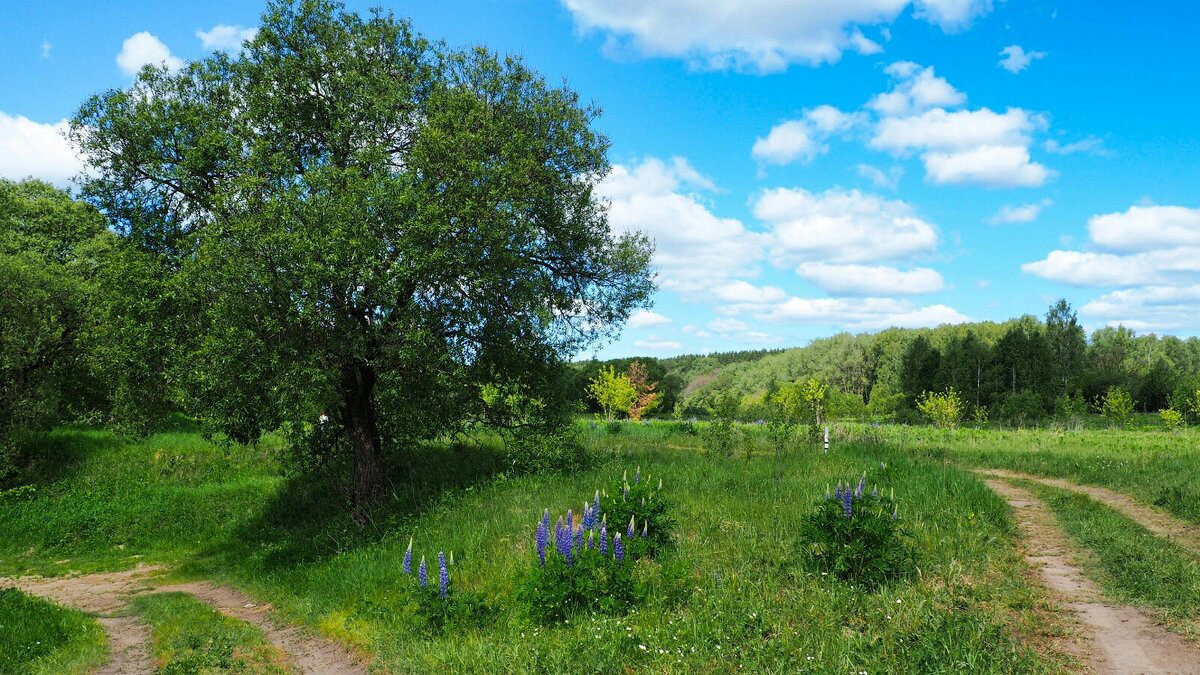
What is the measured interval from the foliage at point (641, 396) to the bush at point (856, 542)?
5347 centimetres

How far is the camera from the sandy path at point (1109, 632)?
5.88m

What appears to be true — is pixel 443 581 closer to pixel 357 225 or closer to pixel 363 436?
pixel 357 225

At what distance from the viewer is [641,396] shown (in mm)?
69625

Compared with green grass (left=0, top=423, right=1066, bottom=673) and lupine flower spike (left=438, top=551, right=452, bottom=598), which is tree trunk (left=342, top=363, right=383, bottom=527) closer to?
green grass (left=0, top=423, right=1066, bottom=673)

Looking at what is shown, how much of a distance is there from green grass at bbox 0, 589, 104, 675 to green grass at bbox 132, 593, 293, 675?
2.50 feet

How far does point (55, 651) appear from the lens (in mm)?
9008

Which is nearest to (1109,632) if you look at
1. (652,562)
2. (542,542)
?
(652,562)

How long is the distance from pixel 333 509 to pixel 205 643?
9.31m

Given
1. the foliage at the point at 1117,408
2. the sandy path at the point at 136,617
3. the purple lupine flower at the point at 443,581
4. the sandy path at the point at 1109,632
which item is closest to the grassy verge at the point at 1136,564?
the sandy path at the point at 1109,632

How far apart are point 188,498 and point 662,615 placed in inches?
744

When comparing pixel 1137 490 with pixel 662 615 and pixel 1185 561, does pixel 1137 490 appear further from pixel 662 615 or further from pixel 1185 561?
pixel 662 615

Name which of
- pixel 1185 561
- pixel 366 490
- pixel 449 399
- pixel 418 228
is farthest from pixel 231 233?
pixel 1185 561

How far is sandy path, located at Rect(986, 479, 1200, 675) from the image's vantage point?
588 centimetres

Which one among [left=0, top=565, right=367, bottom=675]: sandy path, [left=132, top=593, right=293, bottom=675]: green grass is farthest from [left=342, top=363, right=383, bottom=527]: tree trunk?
[left=132, top=593, right=293, bottom=675]: green grass
